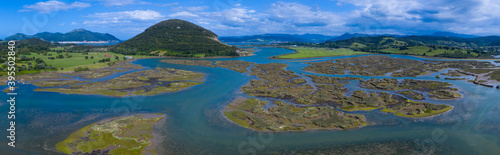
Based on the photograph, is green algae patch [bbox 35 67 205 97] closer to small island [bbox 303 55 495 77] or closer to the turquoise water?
the turquoise water

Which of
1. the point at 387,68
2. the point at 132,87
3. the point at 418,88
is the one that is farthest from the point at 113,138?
the point at 387,68

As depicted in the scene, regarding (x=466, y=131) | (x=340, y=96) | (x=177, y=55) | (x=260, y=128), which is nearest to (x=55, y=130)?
(x=260, y=128)

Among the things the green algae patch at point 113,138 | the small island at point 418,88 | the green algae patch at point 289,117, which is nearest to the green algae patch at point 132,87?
the green algae patch at point 113,138

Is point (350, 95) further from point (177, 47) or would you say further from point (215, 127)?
point (177, 47)

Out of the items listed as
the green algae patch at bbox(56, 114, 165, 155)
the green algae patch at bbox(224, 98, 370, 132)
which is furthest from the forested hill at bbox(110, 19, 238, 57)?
the green algae patch at bbox(56, 114, 165, 155)

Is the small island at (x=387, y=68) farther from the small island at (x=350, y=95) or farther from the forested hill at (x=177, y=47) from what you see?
the forested hill at (x=177, y=47)

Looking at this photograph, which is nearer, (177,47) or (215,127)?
(215,127)
